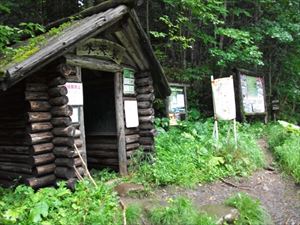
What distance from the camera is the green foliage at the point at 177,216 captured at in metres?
5.24

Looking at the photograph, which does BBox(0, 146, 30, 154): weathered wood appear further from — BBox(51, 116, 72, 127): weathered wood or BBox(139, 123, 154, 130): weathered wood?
BBox(139, 123, 154, 130): weathered wood

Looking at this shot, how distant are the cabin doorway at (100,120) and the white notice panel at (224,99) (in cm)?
287

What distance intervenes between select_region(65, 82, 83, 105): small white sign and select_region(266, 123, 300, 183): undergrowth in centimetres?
555

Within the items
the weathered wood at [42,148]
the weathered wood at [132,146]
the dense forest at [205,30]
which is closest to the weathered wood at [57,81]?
the weathered wood at [42,148]

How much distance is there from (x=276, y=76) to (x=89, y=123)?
10835 millimetres

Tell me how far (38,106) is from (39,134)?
1.67ft

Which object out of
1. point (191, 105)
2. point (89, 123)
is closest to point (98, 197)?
point (89, 123)

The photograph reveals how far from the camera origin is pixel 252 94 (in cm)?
1313

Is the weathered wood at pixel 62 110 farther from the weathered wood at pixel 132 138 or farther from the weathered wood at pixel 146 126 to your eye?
the weathered wood at pixel 146 126

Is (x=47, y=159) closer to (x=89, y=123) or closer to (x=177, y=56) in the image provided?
(x=89, y=123)

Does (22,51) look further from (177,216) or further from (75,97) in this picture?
(177,216)

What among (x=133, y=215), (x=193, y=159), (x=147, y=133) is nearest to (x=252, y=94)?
(x=193, y=159)

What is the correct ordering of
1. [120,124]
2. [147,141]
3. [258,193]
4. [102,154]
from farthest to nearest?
1. [102,154]
2. [147,141]
3. [120,124]
4. [258,193]

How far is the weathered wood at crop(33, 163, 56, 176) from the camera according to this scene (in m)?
5.85
